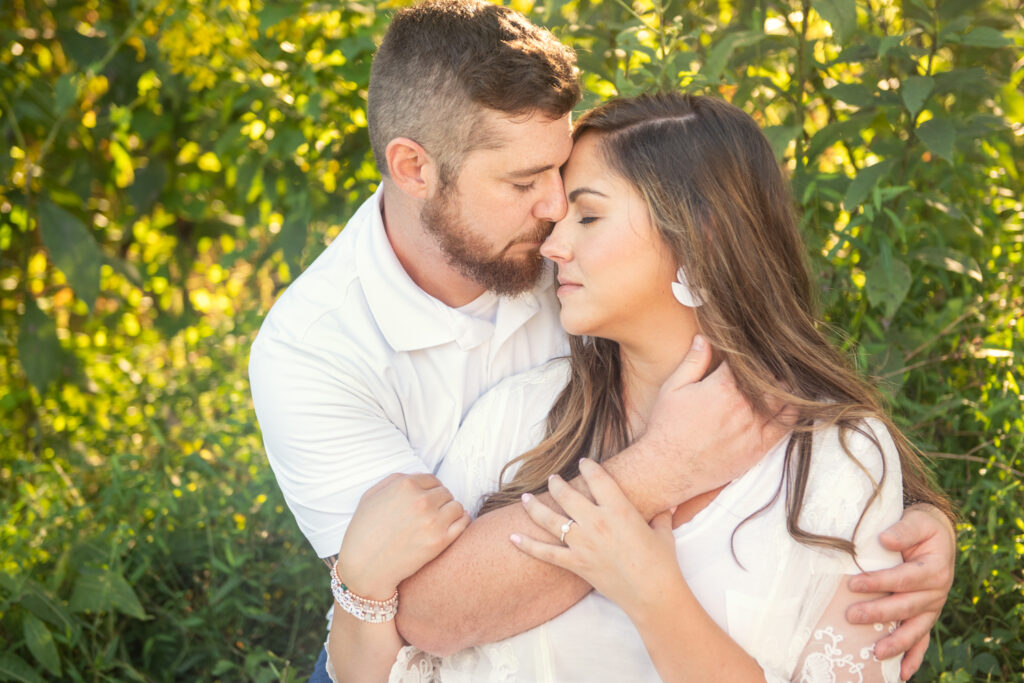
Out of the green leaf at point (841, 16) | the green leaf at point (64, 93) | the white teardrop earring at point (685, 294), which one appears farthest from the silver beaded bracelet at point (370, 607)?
the green leaf at point (64, 93)

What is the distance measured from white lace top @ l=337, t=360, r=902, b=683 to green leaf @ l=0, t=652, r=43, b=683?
1.04m

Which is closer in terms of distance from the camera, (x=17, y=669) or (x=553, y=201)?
(x=553, y=201)

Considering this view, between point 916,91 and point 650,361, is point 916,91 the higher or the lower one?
the higher one

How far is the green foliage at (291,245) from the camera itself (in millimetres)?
2178

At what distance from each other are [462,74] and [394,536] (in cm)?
94

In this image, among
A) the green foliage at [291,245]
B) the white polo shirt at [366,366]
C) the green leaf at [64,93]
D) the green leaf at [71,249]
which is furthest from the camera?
the green leaf at [71,249]

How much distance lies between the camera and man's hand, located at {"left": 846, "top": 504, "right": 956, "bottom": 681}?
1530 millimetres

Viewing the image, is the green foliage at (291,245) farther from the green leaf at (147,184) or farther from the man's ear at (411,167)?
the man's ear at (411,167)

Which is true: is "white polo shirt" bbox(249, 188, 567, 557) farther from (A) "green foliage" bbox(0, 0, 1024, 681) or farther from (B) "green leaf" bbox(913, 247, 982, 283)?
(B) "green leaf" bbox(913, 247, 982, 283)

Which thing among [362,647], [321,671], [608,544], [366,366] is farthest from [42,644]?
[608,544]

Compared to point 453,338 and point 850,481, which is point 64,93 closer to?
point 453,338

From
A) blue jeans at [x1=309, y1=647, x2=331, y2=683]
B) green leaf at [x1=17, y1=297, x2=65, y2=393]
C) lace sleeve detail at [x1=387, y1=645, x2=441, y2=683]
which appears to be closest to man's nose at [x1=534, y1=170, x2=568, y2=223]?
lace sleeve detail at [x1=387, y1=645, x2=441, y2=683]

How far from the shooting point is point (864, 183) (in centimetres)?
212

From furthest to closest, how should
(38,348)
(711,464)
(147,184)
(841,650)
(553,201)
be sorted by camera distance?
(147,184)
(38,348)
(553,201)
(711,464)
(841,650)
